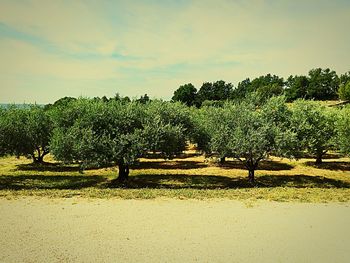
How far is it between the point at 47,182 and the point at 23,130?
38.6 ft

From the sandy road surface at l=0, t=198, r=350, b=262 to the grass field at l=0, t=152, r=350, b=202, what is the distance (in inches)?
119

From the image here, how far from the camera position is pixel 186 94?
518ft

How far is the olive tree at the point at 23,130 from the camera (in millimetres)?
41562

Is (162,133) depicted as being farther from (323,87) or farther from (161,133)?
(323,87)

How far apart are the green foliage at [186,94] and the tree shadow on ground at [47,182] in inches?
4675

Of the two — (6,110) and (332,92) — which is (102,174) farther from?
(332,92)

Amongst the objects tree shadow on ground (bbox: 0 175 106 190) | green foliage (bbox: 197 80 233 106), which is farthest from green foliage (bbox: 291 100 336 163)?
green foliage (bbox: 197 80 233 106)

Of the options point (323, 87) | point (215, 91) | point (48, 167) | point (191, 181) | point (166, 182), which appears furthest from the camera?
point (215, 91)

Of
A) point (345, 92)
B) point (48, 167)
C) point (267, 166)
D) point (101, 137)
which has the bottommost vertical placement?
point (267, 166)

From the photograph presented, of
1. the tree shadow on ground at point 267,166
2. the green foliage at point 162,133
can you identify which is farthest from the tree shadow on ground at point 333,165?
the green foliage at point 162,133

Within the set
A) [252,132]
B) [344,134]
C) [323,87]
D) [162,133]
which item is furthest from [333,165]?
[323,87]

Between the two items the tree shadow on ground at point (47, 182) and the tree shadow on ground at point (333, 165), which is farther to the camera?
the tree shadow on ground at point (333, 165)

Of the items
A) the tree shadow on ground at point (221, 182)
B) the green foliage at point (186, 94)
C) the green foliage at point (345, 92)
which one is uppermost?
the green foliage at point (186, 94)

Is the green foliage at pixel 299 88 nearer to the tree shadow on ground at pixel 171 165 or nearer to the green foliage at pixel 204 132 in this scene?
the tree shadow on ground at pixel 171 165
